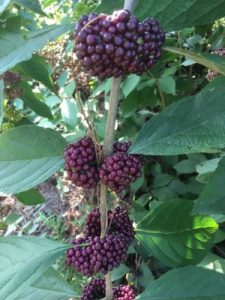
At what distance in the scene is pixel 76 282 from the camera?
1790 mm

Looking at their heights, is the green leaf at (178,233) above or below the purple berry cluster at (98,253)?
below

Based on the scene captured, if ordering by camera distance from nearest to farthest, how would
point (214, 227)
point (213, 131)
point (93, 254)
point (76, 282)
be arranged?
point (213, 131) → point (93, 254) → point (214, 227) → point (76, 282)

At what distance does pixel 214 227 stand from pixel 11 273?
398mm

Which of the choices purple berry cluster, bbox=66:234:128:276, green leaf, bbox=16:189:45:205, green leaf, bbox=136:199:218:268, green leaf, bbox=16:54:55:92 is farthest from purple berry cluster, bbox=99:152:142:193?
green leaf, bbox=16:54:55:92

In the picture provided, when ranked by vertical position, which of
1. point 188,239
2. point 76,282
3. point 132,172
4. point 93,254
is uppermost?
point 132,172

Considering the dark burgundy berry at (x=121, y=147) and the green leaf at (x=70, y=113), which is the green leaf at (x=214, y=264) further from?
the green leaf at (x=70, y=113)

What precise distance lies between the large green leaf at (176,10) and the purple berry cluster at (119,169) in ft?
0.76

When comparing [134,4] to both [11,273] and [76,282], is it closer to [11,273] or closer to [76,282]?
[11,273]

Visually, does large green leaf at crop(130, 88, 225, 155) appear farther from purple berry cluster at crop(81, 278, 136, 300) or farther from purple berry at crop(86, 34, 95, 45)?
purple berry cluster at crop(81, 278, 136, 300)

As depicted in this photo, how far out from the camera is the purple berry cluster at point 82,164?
76cm

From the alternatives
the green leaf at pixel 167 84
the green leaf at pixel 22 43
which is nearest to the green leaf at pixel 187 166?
the green leaf at pixel 167 84

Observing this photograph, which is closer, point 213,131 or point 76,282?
point 213,131

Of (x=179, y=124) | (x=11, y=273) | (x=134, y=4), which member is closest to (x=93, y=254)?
(x=11, y=273)

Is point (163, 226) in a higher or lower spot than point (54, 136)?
lower
